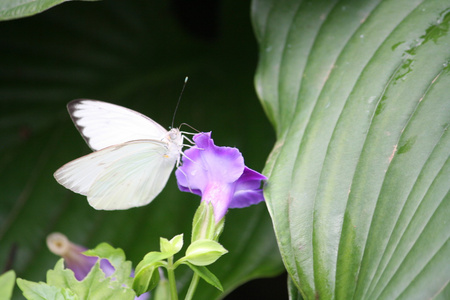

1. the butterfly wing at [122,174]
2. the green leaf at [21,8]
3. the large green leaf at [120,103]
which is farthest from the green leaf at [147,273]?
the green leaf at [21,8]

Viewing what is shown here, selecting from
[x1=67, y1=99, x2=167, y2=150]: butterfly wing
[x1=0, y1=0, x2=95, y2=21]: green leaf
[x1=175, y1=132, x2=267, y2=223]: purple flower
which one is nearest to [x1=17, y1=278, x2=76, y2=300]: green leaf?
[x1=175, y1=132, x2=267, y2=223]: purple flower

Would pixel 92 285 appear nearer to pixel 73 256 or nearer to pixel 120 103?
pixel 73 256

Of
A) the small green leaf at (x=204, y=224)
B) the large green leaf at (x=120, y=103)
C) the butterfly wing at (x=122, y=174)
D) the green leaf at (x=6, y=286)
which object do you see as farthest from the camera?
the large green leaf at (x=120, y=103)

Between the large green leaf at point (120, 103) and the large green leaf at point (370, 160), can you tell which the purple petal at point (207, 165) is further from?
the large green leaf at point (120, 103)

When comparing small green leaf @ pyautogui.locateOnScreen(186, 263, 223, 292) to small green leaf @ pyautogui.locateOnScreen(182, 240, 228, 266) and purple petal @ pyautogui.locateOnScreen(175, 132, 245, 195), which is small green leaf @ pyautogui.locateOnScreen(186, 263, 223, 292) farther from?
purple petal @ pyautogui.locateOnScreen(175, 132, 245, 195)

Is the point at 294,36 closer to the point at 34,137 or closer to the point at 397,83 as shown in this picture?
the point at 397,83

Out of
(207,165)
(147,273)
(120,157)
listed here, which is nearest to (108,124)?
(120,157)

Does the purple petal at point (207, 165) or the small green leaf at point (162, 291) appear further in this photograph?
the purple petal at point (207, 165)
